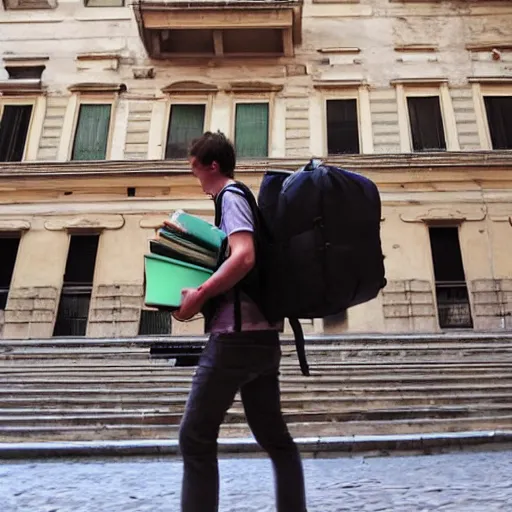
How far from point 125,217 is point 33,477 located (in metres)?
7.54

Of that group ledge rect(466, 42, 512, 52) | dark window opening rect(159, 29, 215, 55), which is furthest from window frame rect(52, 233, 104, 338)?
ledge rect(466, 42, 512, 52)

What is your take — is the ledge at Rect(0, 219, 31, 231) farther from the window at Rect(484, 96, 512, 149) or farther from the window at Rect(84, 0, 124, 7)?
the window at Rect(484, 96, 512, 149)

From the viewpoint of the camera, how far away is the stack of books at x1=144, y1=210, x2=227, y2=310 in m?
2.14

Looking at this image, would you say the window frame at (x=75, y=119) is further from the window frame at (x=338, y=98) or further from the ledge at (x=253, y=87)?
the window frame at (x=338, y=98)

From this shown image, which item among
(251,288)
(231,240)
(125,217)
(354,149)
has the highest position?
(354,149)

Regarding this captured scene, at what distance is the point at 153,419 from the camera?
5879 millimetres

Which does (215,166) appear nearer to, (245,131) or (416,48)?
(245,131)

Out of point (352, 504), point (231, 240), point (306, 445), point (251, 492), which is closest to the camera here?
point (231, 240)

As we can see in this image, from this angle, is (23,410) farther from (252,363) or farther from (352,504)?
(252,363)

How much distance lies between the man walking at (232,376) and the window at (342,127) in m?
10.0

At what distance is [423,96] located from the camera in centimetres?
1231

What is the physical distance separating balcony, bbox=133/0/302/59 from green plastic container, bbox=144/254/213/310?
11.4 meters

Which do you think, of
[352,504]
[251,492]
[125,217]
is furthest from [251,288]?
[125,217]

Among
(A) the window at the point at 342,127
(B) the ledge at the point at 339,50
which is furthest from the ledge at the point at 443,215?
(B) the ledge at the point at 339,50
